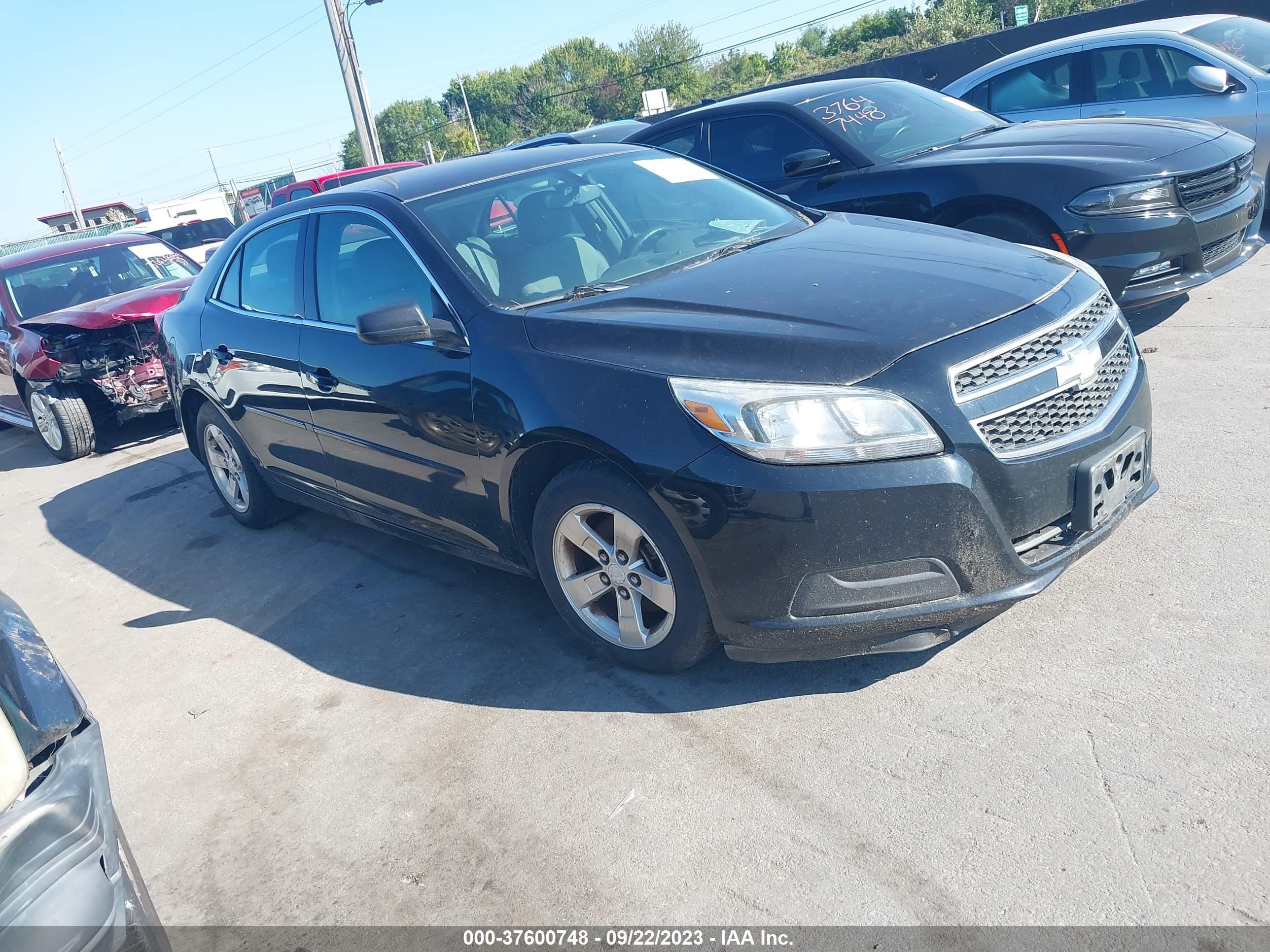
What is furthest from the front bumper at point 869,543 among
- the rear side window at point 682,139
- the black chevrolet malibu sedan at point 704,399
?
the rear side window at point 682,139

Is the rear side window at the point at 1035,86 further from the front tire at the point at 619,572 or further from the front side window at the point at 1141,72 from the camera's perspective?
the front tire at the point at 619,572

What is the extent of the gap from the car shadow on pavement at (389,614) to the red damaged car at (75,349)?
174cm

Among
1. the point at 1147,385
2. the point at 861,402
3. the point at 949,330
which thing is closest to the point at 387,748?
the point at 861,402

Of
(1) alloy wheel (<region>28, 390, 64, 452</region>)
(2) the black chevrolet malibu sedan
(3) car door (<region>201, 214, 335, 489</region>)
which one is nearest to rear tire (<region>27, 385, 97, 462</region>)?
(1) alloy wheel (<region>28, 390, 64, 452</region>)

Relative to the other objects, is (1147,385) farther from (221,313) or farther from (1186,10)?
(1186,10)

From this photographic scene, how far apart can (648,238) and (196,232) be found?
23262 millimetres

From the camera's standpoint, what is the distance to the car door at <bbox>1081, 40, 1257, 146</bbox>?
756 cm

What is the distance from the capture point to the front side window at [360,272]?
3969mm

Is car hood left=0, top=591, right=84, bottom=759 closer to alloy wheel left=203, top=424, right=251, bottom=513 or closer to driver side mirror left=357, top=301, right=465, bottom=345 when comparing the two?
driver side mirror left=357, top=301, right=465, bottom=345

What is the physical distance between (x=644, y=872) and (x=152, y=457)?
6888 mm

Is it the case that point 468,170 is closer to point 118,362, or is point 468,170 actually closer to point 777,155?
point 777,155

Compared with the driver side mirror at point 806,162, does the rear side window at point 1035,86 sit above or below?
above

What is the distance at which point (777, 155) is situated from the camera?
6754 millimetres

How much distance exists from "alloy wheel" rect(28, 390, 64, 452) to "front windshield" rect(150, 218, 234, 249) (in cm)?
1647
